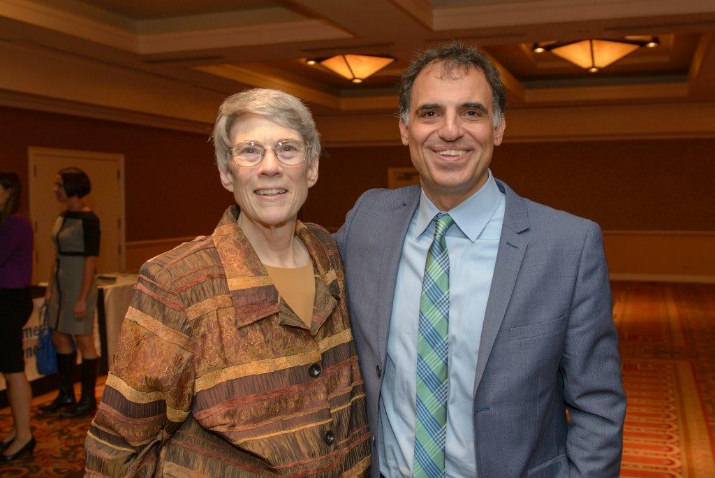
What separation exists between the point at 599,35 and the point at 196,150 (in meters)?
7.83

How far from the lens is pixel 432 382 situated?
5.86ft

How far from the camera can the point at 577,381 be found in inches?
69.4

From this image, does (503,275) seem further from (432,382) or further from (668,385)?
(668,385)

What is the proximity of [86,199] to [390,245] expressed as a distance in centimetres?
930

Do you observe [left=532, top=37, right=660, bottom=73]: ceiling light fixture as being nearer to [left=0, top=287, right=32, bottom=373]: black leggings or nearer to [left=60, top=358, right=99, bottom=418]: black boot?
[left=60, top=358, right=99, bottom=418]: black boot

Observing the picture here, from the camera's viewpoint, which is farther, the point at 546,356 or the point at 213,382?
the point at 546,356

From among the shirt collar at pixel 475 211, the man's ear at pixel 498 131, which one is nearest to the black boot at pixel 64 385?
the shirt collar at pixel 475 211

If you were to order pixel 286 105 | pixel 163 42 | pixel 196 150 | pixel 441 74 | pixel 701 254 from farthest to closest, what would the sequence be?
pixel 701 254 → pixel 196 150 → pixel 163 42 → pixel 441 74 → pixel 286 105

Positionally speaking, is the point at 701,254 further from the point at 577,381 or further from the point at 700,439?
the point at 577,381

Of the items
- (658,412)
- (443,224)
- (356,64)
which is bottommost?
(658,412)

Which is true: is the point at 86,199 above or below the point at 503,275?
above

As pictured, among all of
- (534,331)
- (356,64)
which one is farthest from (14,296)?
(356,64)

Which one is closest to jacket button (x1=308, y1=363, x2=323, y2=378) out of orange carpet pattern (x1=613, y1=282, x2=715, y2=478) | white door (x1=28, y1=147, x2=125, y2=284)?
orange carpet pattern (x1=613, y1=282, x2=715, y2=478)

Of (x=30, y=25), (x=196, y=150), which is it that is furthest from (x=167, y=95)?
(x=30, y=25)
